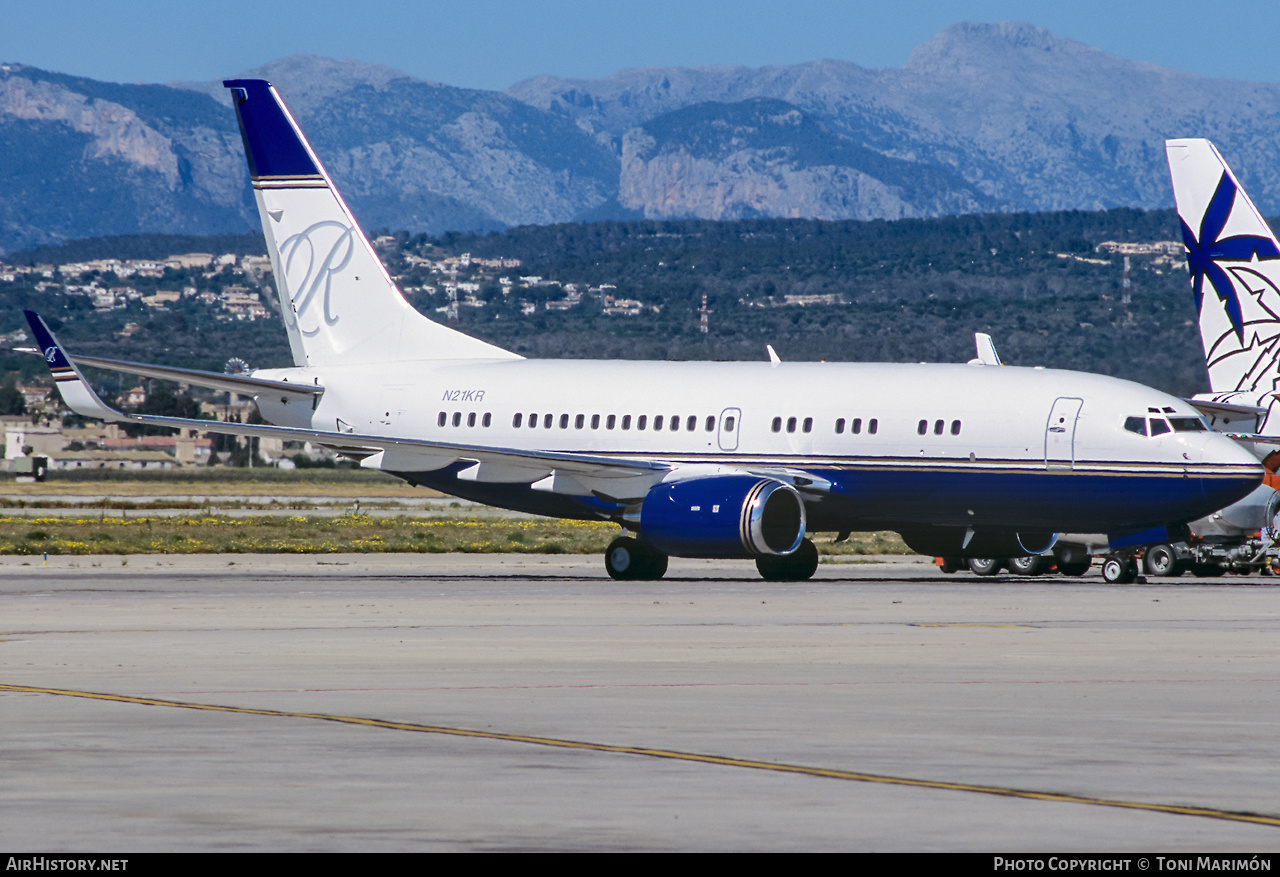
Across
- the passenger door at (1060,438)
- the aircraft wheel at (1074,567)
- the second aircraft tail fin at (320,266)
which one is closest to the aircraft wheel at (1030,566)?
the aircraft wheel at (1074,567)

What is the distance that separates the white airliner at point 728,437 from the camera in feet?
117

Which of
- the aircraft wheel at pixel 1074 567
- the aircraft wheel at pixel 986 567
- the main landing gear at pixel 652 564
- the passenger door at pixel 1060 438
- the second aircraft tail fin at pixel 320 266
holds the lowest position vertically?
the main landing gear at pixel 652 564

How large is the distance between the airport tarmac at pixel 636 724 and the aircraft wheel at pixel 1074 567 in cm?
1031

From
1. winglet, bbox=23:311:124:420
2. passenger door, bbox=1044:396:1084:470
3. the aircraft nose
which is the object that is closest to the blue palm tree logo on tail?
the aircraft nose

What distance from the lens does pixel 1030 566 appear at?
4256cm

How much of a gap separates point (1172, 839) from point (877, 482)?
87.6 feet

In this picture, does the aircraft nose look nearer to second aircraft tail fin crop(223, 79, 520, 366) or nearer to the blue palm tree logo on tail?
the blue palm tree logo on tail

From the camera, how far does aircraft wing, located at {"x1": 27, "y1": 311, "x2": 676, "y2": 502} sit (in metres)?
38.6

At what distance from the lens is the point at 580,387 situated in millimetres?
41656

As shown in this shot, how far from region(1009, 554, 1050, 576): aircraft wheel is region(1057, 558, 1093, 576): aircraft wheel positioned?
34 cm

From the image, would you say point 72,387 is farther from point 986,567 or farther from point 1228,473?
point 1228,473

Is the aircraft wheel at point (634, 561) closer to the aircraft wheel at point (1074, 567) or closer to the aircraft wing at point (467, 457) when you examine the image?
the aircraft wing at point (467, 457)

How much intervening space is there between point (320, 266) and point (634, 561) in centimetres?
1255
